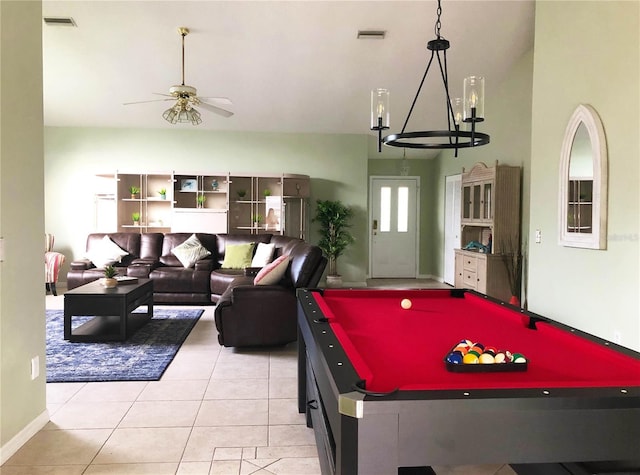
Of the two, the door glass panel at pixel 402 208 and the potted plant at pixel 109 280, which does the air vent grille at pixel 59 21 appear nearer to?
the potted plant at pixel 109 280

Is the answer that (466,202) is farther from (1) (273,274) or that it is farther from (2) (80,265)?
(2) (80,265)

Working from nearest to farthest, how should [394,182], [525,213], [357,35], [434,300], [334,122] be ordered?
1. [434,300]
2. [357,35]
3. [525,213]
4. [334,122]
5. [394,182]

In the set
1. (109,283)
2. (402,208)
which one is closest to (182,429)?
(109,283)

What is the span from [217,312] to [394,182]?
641 centimetres

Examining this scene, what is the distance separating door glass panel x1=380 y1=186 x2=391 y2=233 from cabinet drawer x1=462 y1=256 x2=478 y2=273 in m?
2.97

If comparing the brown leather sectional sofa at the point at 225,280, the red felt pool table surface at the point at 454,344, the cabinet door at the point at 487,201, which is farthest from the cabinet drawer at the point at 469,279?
the red felt pool table surface at the point at 454,344

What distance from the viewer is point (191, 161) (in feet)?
29.0

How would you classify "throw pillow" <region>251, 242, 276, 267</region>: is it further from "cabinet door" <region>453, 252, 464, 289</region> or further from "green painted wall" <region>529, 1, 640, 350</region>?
"green painted wall" <region>529, 1, 640, 350</region>

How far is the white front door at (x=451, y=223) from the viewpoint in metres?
9.00

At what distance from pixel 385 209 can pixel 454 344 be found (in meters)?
8.38

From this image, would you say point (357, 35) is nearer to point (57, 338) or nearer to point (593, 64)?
point (593, 64)

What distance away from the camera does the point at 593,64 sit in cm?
397

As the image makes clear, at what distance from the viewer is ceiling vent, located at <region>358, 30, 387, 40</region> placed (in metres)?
6.02

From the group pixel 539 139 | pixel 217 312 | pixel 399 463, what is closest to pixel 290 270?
pixel 217 312
